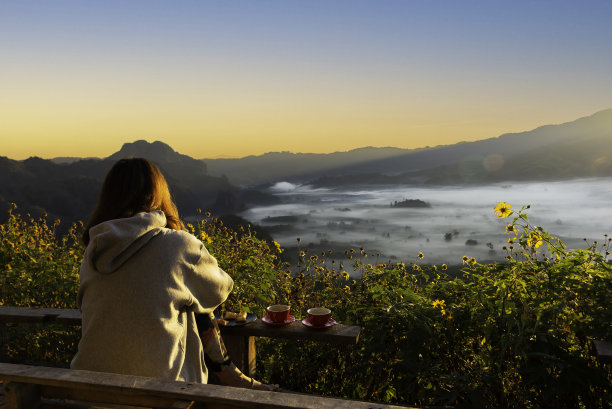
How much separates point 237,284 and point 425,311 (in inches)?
64.9

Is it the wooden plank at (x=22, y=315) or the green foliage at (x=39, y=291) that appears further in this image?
the green foliage at (x=39, y=291)

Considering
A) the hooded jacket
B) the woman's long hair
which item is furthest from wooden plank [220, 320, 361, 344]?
the woman's long hair

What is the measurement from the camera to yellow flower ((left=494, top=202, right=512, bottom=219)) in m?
3.02

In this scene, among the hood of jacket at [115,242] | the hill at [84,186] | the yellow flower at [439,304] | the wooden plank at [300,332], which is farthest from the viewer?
the hill at [84,186]

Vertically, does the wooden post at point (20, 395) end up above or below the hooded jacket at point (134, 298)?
below

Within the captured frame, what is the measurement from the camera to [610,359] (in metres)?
2.03

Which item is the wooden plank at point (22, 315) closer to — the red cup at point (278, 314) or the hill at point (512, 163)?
the red cup at point (278, 314)

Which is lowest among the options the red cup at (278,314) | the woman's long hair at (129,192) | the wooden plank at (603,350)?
the wooden plank at (603,350)

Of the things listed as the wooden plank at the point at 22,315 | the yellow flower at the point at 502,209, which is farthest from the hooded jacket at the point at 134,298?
the yellow flower at the point at 502,209

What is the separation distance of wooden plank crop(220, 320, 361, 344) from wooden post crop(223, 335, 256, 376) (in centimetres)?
8

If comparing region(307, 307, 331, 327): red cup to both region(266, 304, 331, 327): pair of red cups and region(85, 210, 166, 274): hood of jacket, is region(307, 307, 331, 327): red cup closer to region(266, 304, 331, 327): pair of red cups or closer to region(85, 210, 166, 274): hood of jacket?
region(266, 304, 331, 327): pair of red cups

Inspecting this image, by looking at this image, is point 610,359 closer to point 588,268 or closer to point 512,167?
point 588,268

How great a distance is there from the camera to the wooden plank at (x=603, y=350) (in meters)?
2.02

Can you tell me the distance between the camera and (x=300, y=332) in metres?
2.56
